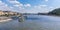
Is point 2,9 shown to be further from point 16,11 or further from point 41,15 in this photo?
point 41,15

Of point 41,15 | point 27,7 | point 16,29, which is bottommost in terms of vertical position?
point 16,29

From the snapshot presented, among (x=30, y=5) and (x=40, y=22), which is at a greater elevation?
(x=30, y=5)

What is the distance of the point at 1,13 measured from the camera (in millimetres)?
2324

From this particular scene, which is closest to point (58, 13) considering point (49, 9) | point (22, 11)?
point (49, 9)

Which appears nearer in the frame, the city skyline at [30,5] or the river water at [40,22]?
the city skyline at [30,5]

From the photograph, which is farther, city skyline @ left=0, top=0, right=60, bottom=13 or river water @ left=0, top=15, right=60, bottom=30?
river water @ left=0, top=15, right=60, bottom=30

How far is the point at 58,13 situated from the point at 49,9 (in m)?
0.20

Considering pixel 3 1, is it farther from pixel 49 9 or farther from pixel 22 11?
pixel 49 9

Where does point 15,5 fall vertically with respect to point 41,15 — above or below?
above

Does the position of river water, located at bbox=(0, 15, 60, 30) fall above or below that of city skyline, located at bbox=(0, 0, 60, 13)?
below

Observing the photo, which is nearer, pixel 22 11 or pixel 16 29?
pixel 22 11

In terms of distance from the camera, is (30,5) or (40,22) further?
(40,22)

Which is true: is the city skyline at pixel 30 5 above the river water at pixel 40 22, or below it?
above

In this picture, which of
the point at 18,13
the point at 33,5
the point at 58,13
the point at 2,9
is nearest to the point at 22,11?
the point at 18,13
